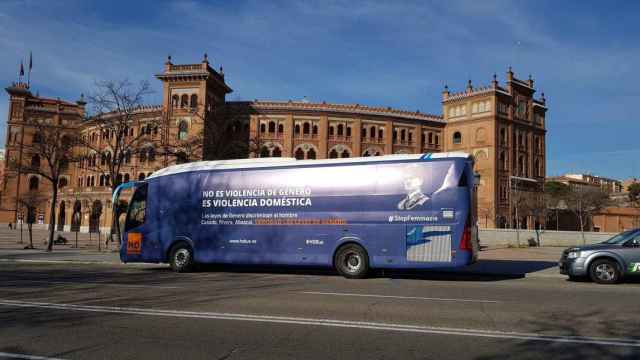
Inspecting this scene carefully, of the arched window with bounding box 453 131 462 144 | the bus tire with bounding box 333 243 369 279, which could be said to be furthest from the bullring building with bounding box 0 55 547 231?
the bus tire with bounding box 333 243 369 279

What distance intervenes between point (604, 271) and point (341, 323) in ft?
31.8

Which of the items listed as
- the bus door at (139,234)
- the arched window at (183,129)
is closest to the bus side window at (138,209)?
the bus door at (139,234)

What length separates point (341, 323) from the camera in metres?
7.16

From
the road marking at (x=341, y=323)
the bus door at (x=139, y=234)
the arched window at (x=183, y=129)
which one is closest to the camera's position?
the road marking at (x=341, y=323)

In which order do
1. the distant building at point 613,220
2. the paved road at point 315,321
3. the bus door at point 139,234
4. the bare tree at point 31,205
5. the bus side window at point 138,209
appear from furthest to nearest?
the distant building at point 613,220 < the bare tree at point 31,205 < the bus side window at point 138,209 < the bus door at point 139,234 < the paved road at point 315,321

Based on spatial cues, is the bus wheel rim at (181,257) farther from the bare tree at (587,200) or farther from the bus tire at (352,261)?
the bare tree at (587,200)

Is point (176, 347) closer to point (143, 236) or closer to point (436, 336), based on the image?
point (436, 336)

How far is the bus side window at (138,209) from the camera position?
17297 mm

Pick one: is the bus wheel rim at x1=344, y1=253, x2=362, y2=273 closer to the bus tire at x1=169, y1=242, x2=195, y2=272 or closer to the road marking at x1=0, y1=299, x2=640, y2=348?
the bus tire at x1=169, y1=242, x2=195, y2=272

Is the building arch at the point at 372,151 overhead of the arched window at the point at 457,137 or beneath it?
beneath

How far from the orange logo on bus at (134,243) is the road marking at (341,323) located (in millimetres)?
7862

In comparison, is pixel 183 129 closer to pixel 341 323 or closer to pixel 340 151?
pixel 340 151

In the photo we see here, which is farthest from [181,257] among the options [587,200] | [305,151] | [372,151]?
[587,200]

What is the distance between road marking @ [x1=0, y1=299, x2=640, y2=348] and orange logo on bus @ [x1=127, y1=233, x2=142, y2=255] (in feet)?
25.8
